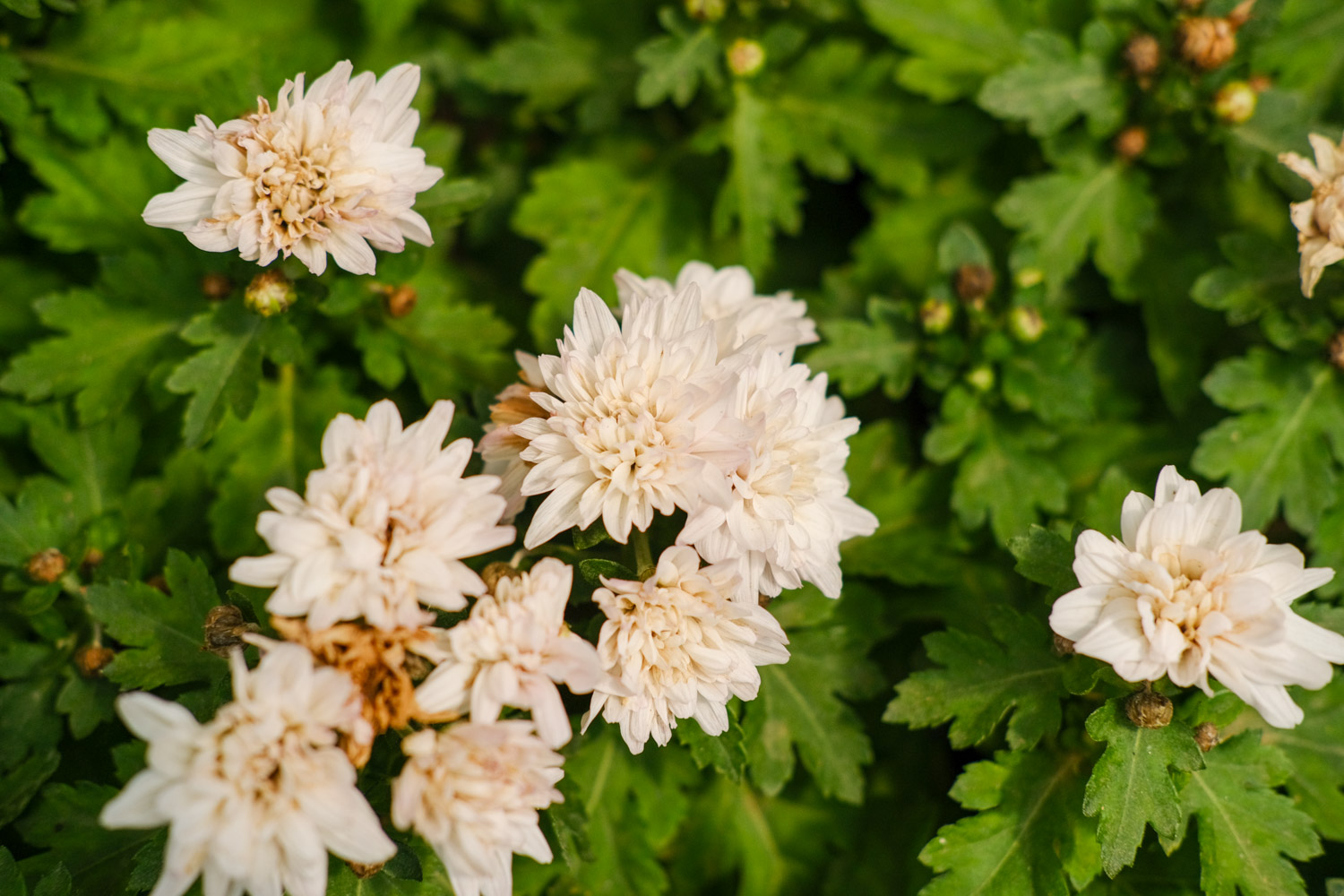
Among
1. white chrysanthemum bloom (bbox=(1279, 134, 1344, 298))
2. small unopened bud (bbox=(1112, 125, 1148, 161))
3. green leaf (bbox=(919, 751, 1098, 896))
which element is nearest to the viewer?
green leaf (bbox=(919, 751, 1098, 896))

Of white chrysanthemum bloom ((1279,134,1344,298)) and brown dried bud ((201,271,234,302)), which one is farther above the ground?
white chrysanthemum bloom ((1279,134,1344,298))

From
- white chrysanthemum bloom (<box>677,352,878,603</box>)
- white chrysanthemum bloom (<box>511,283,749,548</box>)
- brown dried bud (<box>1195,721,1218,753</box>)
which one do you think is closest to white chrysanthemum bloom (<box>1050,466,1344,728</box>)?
brown dried bud (<box>1195,721,1218,753</box>)

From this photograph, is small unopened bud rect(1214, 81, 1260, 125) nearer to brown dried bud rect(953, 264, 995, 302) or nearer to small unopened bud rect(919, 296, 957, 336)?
brown dried bud rect(953, 264, 995, 302)

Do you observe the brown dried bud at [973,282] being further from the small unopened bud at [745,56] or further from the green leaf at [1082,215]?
the small unopened bud at [745,56]

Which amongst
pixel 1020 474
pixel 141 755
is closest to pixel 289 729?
pixel 141 755

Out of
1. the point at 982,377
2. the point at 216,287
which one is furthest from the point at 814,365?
the point at 216,287

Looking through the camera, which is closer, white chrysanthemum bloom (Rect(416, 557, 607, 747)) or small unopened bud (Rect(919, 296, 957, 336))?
white chrysanthemum bloom (Rect(416, 557, 607, 747))

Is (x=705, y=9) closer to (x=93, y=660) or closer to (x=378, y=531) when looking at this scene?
(x=378, y=531)
